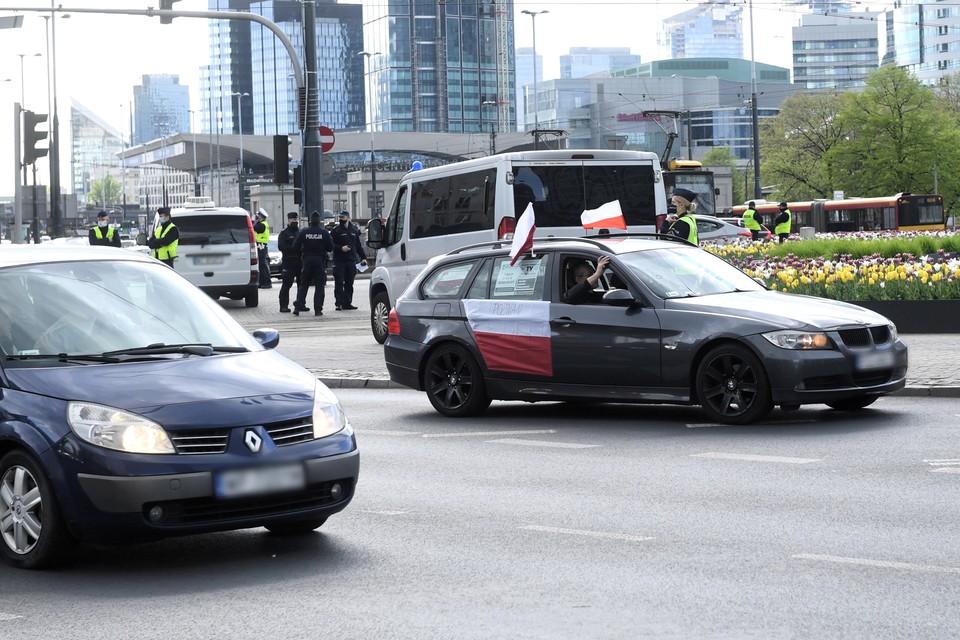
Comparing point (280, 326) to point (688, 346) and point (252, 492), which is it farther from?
point (252, 492)

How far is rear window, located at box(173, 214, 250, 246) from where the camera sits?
29000 millimetres

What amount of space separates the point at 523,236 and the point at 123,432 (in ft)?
20.7

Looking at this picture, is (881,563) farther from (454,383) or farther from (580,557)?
(454,383)

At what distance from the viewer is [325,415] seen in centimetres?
707

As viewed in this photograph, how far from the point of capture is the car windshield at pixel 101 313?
23.9ft

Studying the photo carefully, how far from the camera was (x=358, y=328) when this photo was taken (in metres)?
23.9

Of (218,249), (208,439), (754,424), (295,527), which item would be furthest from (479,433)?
(218,249)

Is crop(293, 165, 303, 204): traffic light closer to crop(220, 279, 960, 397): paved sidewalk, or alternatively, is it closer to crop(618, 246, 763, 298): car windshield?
crop(220, 279, 960, 397): paved sidewalk

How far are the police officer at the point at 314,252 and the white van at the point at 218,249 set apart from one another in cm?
325

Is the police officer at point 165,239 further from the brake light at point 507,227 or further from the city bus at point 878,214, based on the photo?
the city bus at point 878,214

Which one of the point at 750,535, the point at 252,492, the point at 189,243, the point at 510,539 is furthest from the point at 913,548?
the point at 189,243

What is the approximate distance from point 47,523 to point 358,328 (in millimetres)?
17291

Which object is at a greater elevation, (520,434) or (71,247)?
(71,247)

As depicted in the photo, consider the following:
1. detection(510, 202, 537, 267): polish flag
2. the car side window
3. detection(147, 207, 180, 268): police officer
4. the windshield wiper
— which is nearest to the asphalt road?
the windshield wiper
